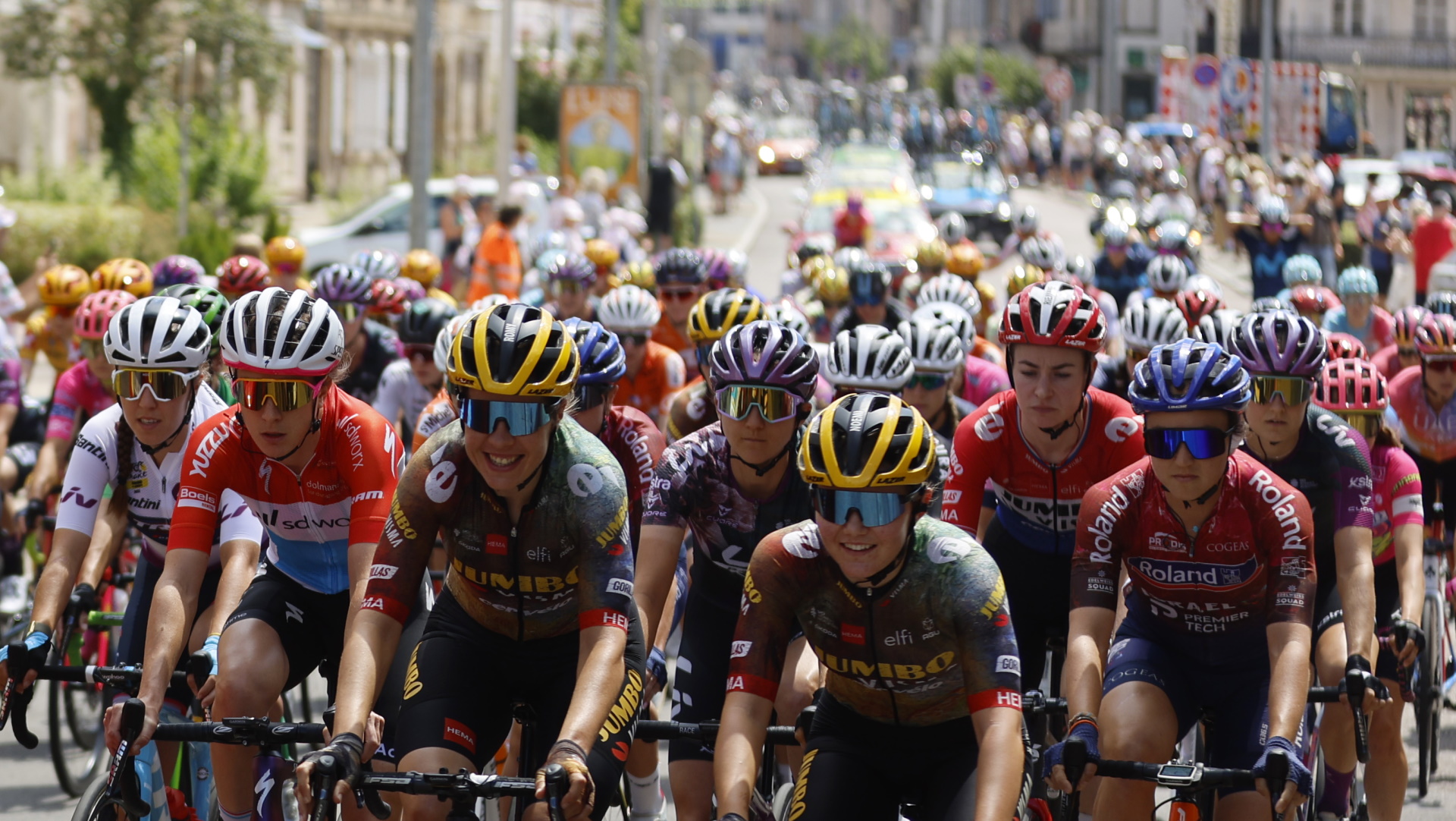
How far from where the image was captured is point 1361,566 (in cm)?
607

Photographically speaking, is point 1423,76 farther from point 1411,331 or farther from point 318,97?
point 1411,331

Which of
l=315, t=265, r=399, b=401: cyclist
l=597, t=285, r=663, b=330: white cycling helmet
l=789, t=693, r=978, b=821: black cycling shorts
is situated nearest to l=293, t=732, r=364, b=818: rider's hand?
l=789, t=693, r=978, b=821: black cycling shorts

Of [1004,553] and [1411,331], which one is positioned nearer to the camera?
[1004,553]

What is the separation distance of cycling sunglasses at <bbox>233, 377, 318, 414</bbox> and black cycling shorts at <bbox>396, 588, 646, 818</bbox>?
70 centimetres

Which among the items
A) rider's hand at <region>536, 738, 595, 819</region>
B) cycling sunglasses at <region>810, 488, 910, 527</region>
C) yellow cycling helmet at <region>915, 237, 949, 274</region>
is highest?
yellow cycling helmet at <region>915, 237, 949, 274</region>

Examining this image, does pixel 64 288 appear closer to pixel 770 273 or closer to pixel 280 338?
pixel 280 338

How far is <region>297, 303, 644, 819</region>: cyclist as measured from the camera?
486 centimetres

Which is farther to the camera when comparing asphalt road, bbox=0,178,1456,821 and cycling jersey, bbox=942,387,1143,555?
asphalt road, bbox=0,178,1456,821

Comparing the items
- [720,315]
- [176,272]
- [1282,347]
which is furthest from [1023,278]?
[1282,347]

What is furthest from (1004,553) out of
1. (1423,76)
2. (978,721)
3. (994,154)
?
(1423,76)

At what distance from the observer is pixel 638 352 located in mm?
9445

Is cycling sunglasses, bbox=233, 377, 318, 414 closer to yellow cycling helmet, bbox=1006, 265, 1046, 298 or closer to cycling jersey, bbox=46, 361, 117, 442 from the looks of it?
cycling jersey, bbox=46, 361, 117, 442

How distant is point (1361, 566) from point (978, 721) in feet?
6.83

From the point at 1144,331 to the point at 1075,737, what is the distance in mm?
4609
